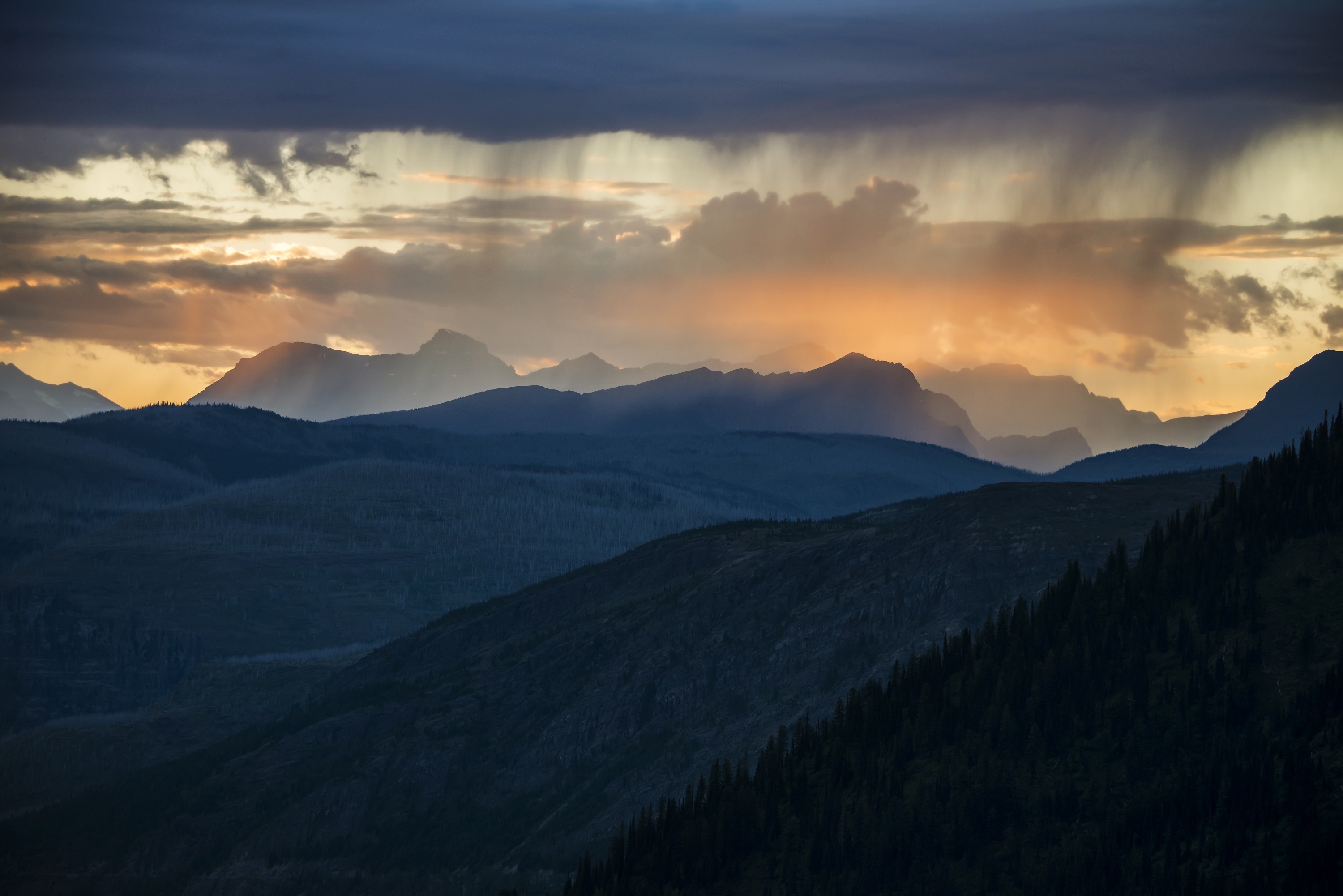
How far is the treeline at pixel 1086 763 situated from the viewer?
4065 inches

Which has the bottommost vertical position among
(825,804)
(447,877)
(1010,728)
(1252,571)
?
(447,877)

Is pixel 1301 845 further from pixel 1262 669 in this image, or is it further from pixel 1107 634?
pixel 1107 634

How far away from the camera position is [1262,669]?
4574 inches

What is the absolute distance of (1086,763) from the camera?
11788 cm

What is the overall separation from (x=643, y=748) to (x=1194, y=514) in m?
80.5

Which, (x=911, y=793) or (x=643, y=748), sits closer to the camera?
(x=911, y=793)

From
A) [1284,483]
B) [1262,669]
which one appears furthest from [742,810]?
[1284,483]

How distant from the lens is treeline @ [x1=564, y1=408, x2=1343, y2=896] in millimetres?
103250

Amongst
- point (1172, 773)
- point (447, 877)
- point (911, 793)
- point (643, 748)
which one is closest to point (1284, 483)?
point (1172, 773)

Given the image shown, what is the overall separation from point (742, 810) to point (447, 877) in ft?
205

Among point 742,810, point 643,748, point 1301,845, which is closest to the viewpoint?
point 1301,845

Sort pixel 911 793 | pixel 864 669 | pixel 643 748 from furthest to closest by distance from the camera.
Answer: pixel 643 748 < pixel 864 669 < pixel 911 793

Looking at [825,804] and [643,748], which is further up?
[825,804]

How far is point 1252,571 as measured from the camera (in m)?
125
